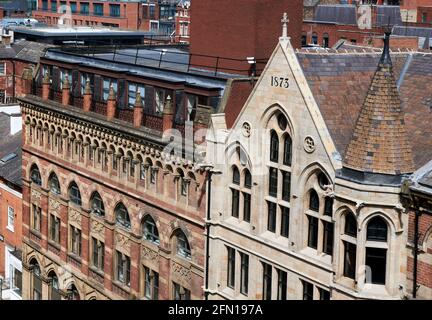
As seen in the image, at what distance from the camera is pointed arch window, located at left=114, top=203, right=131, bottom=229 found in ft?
175

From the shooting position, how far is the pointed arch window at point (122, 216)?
175 ft

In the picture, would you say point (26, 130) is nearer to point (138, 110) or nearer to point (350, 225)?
point (138, 110)

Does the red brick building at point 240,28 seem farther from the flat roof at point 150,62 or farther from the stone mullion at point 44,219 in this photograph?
the stone mullion at point 44,219

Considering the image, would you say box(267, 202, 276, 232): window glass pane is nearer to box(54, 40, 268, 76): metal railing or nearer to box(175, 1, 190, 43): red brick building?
box(54, 40, 268, 76): metal railing

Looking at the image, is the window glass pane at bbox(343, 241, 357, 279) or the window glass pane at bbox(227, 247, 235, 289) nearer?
the window glass pane at bbox(343, 241, 357, 279)

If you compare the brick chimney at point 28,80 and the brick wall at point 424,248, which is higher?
the brick chimney at point 28,80

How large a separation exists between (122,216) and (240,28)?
44.0 feet

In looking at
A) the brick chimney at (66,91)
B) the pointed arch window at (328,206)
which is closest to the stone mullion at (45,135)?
the brick chimney at (66,91)

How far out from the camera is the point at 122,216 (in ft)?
177

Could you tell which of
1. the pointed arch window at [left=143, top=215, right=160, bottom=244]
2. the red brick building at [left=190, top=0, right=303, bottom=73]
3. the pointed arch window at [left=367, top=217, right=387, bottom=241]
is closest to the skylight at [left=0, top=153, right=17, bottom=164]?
the pointed arch window at [left=143, top=215, right=160, bottom=244]

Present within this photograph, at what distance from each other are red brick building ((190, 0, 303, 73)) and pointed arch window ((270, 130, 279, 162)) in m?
8.29

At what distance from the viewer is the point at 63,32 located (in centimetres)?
11694

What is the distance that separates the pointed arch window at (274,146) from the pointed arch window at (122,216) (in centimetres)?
1446
